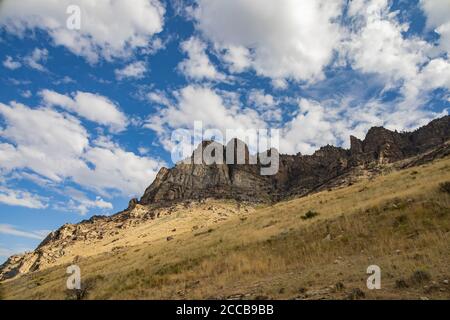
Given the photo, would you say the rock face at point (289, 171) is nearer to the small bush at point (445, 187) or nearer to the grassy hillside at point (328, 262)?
the small bush at point (445, 187)

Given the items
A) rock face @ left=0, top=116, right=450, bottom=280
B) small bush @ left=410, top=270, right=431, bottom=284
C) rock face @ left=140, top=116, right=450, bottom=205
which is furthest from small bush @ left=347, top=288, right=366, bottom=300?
rock face @ left=140, top=116, right=450, bottom=205

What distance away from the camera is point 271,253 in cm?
1914

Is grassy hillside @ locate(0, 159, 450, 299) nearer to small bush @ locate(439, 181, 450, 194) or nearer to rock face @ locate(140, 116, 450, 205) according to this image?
small bush @ locate(439, 181, 450, 194)

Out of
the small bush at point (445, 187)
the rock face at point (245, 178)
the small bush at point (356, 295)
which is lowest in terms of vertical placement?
the small bush at point (356, 295)

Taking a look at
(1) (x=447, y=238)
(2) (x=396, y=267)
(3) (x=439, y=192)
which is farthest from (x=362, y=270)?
(3) (x=439, y=192)

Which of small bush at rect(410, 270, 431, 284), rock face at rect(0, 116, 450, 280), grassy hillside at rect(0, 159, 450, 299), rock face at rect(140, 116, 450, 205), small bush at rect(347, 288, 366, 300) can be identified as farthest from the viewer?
rock face at rect(140, 116, 450, 205)

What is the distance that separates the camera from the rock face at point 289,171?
15125 cm

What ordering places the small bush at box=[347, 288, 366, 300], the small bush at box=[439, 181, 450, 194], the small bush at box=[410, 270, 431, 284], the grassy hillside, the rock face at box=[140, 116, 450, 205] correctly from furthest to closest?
the rock face at box=[140, 116, 450, 205], the small bush at box=[439, 181, 450, 194], the grassy hillside, the small bush at box=[410, 270, 431, 284], the small bush at box=[347, 288, 366, 300]

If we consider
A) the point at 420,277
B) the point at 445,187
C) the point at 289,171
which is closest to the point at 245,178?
the point at 289,171

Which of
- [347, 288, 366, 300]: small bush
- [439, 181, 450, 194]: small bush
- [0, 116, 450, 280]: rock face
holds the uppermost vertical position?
[0, 116, 450, 280]: rock face

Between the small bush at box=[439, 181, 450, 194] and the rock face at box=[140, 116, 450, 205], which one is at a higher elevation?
the rock face at box=[140, 116, 450, 205]

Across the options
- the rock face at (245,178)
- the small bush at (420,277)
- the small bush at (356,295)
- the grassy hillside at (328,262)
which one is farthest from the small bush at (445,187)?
the rock face at (245,178)

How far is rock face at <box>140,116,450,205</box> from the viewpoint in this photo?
496 feet
